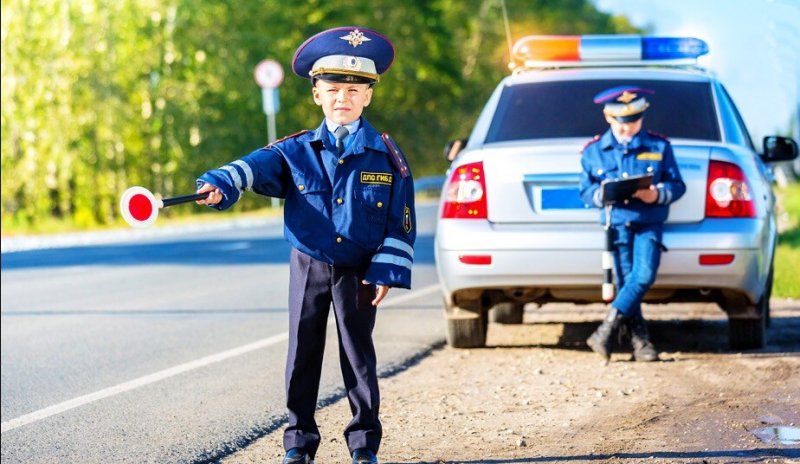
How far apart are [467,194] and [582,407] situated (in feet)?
5.91

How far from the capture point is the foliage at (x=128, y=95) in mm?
30938

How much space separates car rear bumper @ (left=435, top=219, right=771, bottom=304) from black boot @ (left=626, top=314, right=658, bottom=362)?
0.24m

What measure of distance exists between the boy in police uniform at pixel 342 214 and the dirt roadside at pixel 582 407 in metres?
0.52

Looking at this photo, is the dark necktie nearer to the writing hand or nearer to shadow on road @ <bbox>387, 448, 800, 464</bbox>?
shadow on road @ <bbox>387, 448, 800, 464</bbox>

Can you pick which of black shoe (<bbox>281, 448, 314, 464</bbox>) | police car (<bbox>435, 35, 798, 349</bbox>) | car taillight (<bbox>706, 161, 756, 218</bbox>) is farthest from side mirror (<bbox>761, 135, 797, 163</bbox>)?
black shoe (<bbox>281, 448, 314, 464</bbox>)

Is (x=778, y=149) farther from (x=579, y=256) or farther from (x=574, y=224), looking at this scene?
(x=579, y=256)

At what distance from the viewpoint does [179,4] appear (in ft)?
122

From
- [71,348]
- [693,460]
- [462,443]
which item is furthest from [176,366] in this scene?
[693,460]

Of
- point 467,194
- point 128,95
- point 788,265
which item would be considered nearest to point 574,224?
point 467,194

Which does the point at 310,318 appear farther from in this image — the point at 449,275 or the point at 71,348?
the point at 71,348

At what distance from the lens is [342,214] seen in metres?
4.95

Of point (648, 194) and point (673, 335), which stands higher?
point (648, 194)

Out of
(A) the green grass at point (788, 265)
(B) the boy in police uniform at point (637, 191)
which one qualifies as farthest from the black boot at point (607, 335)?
(A) the green grass at point (788, 265)

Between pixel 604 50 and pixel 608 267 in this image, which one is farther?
pixel 604 50
